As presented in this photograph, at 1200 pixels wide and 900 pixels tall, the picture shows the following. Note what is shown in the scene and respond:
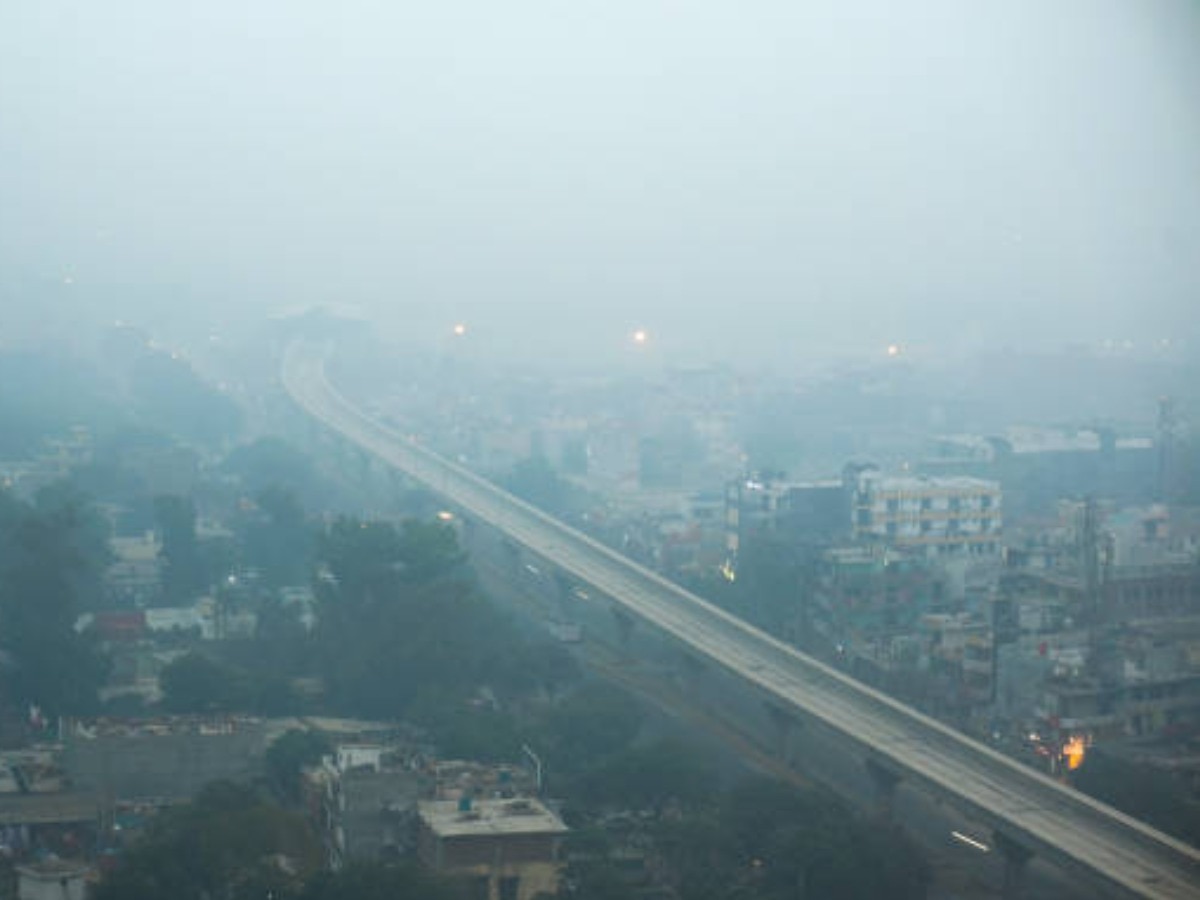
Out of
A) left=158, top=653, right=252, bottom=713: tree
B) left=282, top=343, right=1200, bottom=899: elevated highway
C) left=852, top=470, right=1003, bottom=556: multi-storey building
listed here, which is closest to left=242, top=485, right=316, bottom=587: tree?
left=282, top=343, right=1200, bottom=899: elevated highway

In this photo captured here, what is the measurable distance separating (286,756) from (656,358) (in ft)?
69.7

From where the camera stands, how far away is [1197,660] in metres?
9.48

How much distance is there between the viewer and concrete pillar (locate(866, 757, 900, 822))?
303 inches

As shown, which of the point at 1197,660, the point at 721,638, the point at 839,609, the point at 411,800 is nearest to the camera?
the point at 411,800

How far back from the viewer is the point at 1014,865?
6.79 m

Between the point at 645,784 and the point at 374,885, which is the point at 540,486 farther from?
the point at 374,885

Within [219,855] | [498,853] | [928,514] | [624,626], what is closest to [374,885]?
[219,855]

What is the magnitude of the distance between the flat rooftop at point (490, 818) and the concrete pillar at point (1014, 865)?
5.59ft

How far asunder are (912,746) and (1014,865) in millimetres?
1173

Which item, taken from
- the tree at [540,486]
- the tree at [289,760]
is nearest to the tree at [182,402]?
the tree at [540,486]

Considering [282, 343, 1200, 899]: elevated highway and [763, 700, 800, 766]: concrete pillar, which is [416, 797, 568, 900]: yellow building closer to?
[282, 343, 1200, 899]: elevated highway

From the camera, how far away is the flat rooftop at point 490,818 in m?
6.57

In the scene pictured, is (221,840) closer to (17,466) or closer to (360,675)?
(360,675)

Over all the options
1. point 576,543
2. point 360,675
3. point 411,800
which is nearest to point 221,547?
point 576,543
